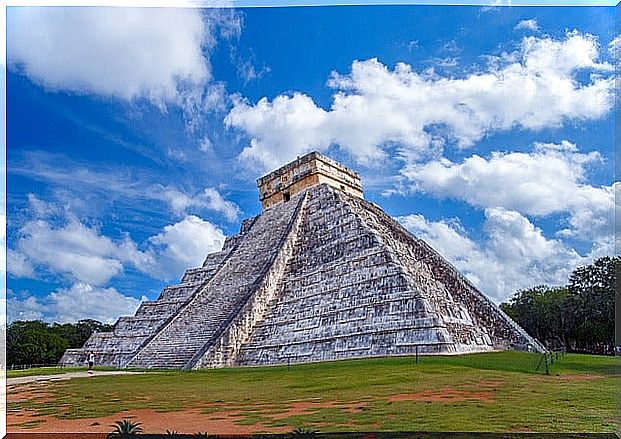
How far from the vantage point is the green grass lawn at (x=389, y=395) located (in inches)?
231

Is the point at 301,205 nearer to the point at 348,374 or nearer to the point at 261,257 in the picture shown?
the point at 261,257

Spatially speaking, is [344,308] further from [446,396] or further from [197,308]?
[446,396]

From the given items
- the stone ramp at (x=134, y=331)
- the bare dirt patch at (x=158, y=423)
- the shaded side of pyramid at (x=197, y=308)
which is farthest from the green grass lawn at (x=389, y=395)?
the stone ramp at (x=134, y=331)

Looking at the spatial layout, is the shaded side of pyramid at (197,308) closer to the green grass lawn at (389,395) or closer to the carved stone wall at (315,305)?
the carved stone wall at (315,305)

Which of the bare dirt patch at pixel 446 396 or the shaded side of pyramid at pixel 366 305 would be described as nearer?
the bare dirt patch at pixel 446 396

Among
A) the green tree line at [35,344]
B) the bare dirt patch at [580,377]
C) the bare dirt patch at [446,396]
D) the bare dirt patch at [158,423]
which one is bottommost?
the green tree line at [35,344]

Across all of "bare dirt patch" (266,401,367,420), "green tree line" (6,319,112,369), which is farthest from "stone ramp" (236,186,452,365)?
"green tree line" (6,319,112,369)

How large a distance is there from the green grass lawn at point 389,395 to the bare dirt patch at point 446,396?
0.01m

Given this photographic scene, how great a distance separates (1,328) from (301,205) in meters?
10.2

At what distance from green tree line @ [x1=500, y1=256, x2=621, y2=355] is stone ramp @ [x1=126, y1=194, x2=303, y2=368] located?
23.7 feet

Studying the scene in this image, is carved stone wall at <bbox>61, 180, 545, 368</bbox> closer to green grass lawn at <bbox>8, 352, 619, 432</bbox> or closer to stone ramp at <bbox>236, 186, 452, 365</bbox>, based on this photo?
stone ramp at <bbox>236, 186, 452, 365</bbox>

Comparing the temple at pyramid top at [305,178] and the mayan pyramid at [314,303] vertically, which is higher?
the temple at pyramid top at [305,178]

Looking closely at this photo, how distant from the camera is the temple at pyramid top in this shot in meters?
20.0

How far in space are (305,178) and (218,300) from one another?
19.2 ft
